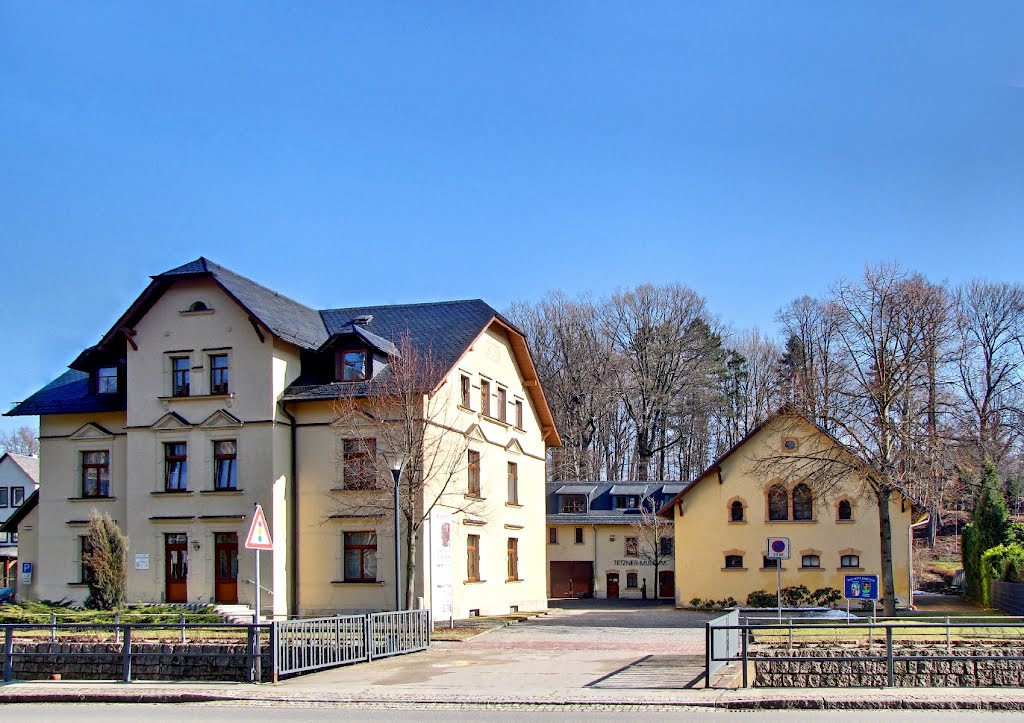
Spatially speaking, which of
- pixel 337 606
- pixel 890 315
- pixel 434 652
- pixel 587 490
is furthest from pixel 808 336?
pixel 434 652

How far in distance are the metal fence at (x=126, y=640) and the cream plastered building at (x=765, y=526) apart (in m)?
23.0

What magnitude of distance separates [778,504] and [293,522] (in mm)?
19737

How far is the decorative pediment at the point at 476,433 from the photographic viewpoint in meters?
35.8

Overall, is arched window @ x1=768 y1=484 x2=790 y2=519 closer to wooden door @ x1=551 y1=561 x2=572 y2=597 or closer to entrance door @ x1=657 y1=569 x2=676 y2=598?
entrance door @ x1=657 y1=569 x2=676 y2=598

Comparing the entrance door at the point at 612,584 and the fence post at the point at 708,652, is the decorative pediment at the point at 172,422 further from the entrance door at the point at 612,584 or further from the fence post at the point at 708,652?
the entrance door at the point at 612,584

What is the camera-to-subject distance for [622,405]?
69.4 m

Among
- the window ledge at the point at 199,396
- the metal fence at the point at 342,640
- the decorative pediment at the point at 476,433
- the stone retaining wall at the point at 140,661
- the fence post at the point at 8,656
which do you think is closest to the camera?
the metal fence at the point at 342,640

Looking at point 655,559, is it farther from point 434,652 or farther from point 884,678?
point 884,678

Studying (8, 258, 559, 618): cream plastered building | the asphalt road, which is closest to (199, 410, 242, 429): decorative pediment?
(8, 258, 559, 618): cream plastered building

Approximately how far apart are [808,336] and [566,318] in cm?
1628

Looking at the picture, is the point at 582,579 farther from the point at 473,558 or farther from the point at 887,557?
the point at 887,557

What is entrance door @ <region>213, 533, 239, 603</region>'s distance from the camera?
3334cm

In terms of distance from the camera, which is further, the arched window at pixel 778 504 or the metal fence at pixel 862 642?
the arched window at pixel 778 504

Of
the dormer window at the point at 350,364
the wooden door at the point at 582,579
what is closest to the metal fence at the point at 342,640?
the dormer window at the point at 350,364
